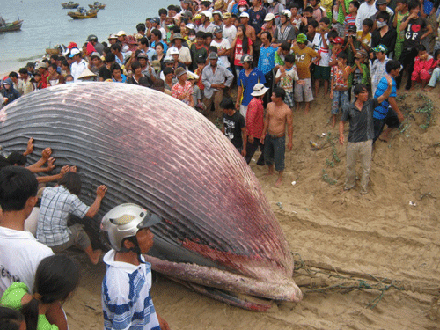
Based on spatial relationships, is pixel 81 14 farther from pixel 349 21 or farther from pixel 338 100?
pixel 338 100

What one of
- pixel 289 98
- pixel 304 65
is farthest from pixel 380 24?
pixel 289 98

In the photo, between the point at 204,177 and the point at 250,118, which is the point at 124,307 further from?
the point at 250,118

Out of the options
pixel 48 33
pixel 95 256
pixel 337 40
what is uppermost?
pixel 337 40

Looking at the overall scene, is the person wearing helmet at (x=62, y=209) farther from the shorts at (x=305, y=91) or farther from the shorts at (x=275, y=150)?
the shorts at (x=305, y=91)

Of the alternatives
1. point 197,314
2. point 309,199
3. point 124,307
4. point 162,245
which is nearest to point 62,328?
point 124,307

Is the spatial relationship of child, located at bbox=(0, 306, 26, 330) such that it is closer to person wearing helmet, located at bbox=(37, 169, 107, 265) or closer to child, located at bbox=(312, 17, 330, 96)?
person wearing helmet, located at bbox=(37, 169, 107, 265)

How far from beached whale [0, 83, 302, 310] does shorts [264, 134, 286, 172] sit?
2.68 meters

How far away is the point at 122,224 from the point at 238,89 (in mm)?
6103

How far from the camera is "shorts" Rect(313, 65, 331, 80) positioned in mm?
8891

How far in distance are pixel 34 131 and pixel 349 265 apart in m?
4.05

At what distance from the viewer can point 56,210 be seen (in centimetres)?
427

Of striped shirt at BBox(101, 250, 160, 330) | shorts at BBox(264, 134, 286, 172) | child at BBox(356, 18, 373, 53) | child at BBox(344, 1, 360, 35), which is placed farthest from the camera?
child at BBox(344, 1, 360, 35)

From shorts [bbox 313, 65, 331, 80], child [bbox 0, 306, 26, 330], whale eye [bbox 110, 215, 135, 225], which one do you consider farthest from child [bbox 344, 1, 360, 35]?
child [bbox 0, 306, 26, 330]

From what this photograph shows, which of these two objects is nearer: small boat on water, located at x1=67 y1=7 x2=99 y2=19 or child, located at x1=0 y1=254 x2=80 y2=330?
child, located at x1=0 y1=254 x2=80 y2=330
